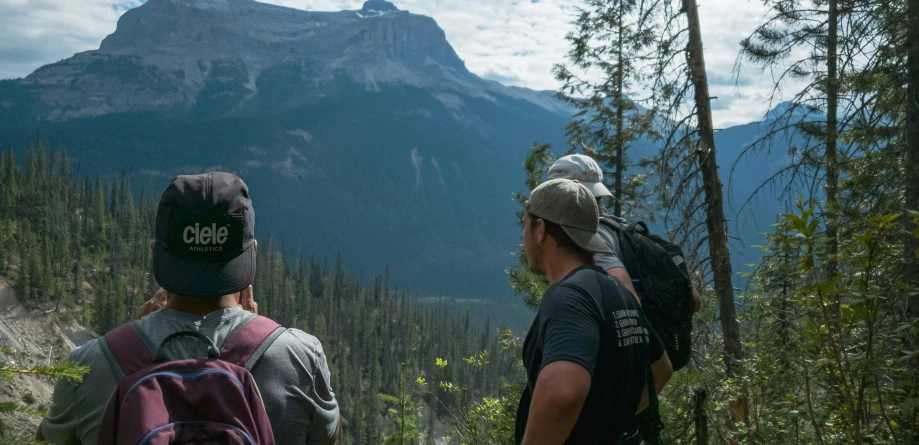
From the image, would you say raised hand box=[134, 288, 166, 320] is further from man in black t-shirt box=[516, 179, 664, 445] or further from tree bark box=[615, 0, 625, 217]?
tree bark box=[615, 0, 625, 217]

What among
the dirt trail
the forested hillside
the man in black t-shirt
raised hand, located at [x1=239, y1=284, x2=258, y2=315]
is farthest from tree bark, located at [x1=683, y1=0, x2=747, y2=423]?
the dirt trail

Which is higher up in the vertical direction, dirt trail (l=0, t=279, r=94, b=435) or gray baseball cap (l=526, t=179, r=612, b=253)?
gray baseball cap (l=526, t=179, r=612, b=253)

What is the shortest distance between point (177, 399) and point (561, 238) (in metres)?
1.50

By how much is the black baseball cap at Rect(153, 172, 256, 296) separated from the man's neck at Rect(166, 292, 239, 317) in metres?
0.06

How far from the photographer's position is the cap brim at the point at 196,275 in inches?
73.7

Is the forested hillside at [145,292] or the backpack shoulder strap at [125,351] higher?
the backpack shoulder strap at [125,351]

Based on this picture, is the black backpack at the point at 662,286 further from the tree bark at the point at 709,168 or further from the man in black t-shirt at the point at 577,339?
the tree bark at the point at 709,168

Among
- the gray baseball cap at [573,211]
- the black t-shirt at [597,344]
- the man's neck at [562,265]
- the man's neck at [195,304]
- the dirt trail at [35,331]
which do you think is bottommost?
the dirt trail at [35,331]

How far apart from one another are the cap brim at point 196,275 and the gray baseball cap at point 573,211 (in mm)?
1173

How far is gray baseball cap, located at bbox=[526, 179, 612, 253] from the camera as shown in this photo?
2.48 metres

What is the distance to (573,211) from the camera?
2.48 meters

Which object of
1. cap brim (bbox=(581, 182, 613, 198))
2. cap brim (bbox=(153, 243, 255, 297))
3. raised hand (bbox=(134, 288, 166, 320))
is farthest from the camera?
cap brim (bbox=(581, 182, 613, 198))

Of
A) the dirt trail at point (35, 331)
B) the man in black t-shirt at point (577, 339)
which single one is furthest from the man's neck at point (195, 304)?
the dirt trail at point (35, 331)

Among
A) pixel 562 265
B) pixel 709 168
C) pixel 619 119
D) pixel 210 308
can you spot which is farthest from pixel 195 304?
pixel 619 119
